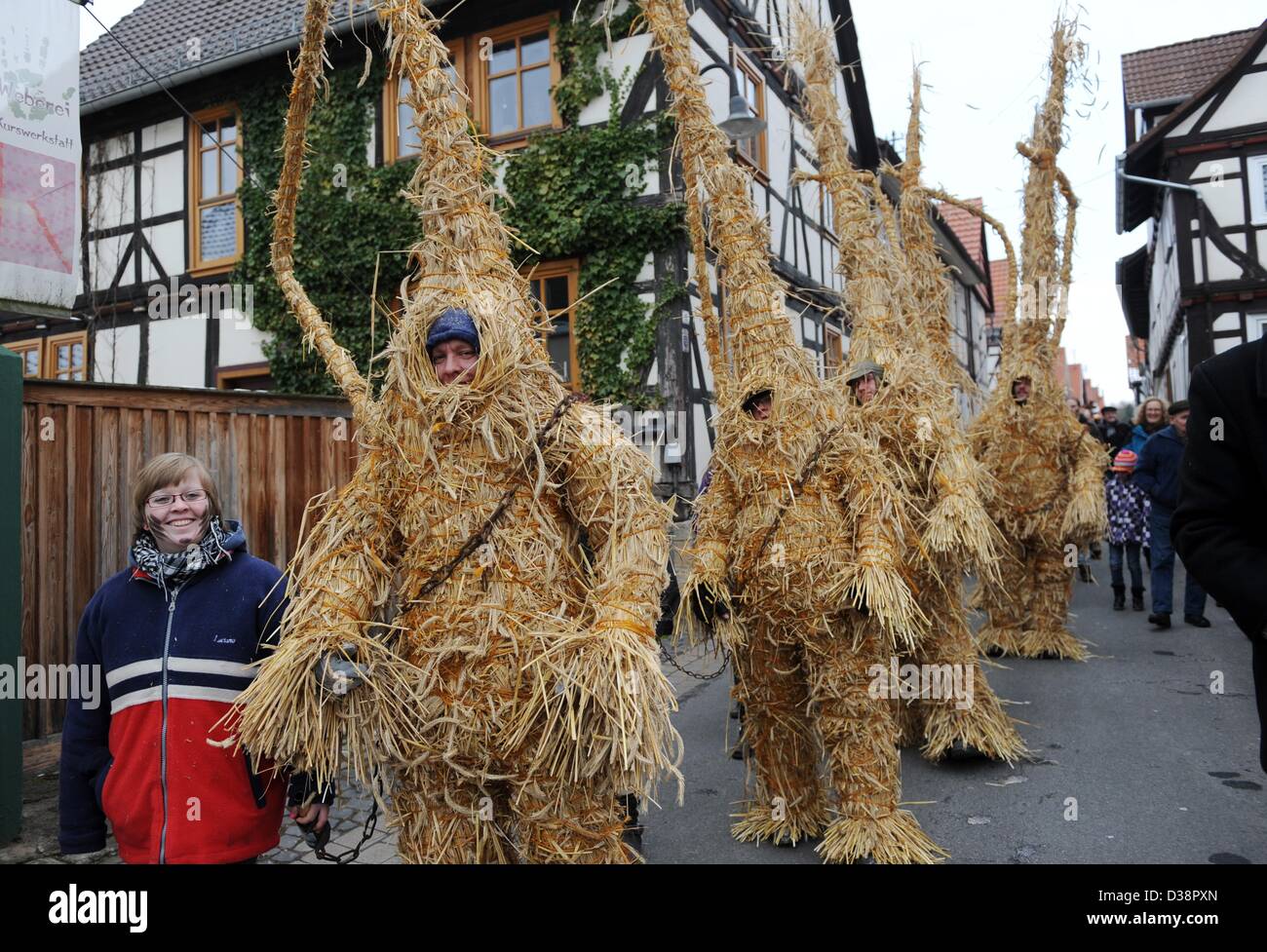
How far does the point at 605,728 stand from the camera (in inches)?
79.1

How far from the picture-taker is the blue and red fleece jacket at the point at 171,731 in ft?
7.09

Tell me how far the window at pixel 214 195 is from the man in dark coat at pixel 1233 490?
12.5 metres

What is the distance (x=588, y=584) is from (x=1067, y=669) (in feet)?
18.2

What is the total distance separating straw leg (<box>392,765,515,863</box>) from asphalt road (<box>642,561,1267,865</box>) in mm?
1640

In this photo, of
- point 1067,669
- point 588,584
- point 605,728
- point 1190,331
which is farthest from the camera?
point 1190,331

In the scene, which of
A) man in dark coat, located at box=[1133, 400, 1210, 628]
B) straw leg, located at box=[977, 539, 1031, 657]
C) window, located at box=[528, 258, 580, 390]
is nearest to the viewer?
straw leg, located at box=[977, 539, 1031, 657]

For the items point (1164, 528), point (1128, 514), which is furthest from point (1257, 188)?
point (1164, 528)

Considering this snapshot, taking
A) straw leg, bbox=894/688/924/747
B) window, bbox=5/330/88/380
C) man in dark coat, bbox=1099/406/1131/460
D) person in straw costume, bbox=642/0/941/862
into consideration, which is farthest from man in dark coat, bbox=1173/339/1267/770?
window, bbox=5/330/88/380

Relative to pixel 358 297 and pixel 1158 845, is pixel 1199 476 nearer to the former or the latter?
pixel 1158 845

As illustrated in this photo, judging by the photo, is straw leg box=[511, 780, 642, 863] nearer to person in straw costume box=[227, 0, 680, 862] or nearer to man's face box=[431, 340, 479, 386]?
person in straw costume box=[227, 0, 680, 862]

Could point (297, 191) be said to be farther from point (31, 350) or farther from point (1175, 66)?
point (1175, 66)

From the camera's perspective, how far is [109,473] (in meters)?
4.92

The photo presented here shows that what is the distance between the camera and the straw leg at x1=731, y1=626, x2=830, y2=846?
347cm

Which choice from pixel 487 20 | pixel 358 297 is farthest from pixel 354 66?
pixel 358 297
